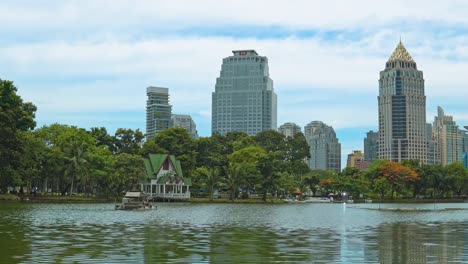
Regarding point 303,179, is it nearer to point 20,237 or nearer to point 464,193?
point 464,193

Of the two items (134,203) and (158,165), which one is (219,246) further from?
(158,165)

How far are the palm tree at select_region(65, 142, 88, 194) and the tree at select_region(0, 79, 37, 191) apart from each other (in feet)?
60.6

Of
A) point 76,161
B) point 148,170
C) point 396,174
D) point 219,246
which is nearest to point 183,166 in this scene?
point 148,170

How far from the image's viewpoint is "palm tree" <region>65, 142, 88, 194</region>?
96500mm

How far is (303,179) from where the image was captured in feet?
507

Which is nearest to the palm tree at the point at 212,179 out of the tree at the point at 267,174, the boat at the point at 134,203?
the tree at the point at 267,174

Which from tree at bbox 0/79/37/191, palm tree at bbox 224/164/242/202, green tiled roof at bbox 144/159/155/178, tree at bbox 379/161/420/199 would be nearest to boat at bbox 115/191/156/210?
tree at bbox 0/79/37/191

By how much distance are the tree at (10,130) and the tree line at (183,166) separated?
0.12 metres

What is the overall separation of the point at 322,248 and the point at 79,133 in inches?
3597

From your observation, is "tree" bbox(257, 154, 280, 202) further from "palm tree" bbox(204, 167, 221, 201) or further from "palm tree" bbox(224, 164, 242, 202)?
"palm tree" bbox(204, 167, 221, 201)

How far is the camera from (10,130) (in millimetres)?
71875

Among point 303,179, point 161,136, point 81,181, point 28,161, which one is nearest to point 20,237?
point 28,161

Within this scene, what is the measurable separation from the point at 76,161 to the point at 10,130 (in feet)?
85.1

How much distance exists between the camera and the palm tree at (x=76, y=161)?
9650 cm
